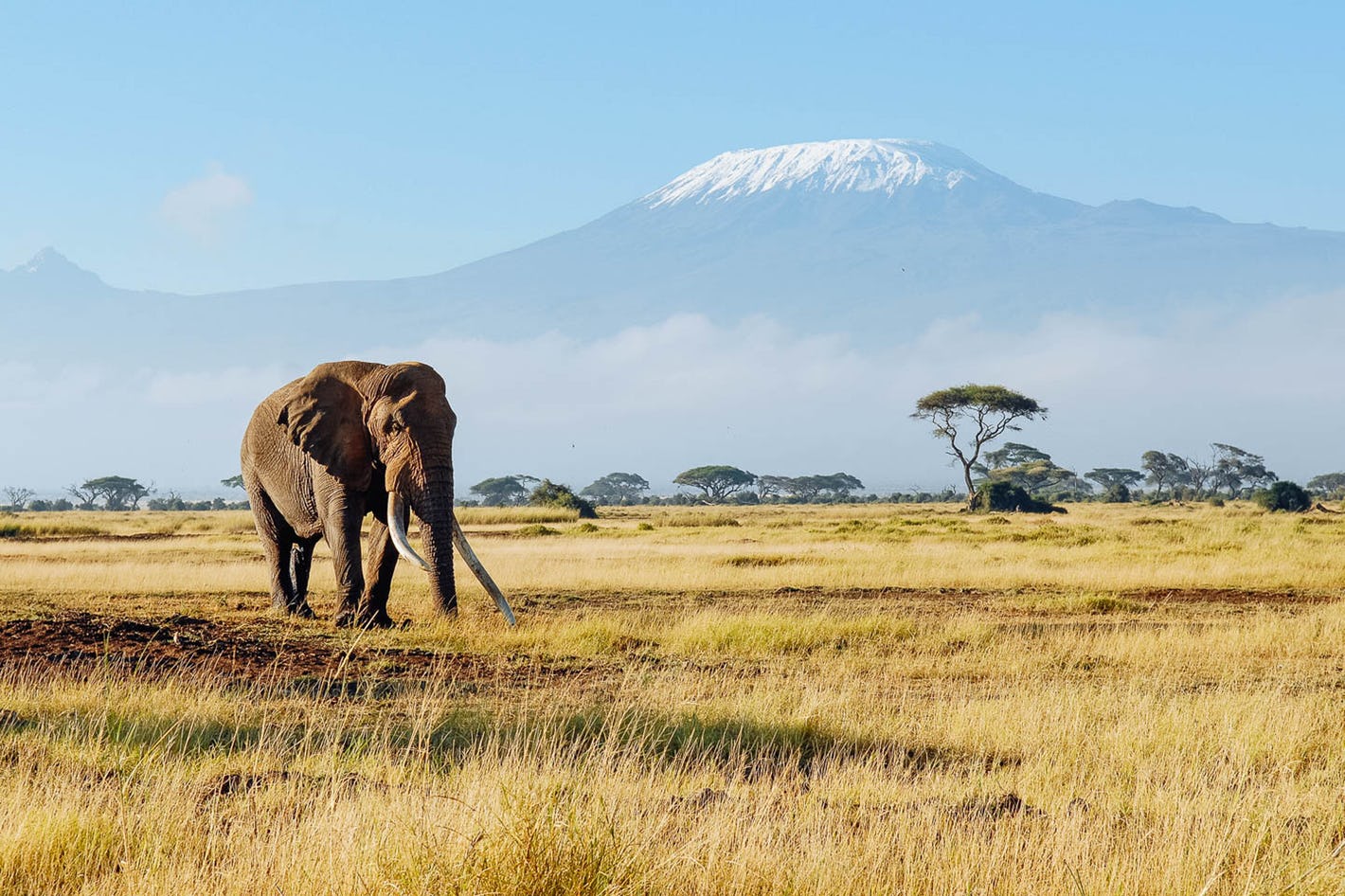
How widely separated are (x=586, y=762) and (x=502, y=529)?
3626cm


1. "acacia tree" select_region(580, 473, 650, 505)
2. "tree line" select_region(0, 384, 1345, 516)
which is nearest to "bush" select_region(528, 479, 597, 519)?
"tree line" select_region(0, 384, 1345, 516)

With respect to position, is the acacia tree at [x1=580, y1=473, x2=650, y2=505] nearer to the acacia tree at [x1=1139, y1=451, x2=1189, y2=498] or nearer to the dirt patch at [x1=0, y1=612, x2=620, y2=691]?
the acacia tree at [x1=1139, y1=451, x2=1189, y2=498]

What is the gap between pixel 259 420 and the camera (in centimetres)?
1742

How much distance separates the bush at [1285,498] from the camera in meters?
63.0

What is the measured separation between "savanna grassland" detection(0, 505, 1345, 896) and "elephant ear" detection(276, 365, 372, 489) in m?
1.93

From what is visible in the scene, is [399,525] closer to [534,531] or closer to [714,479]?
[534,531]

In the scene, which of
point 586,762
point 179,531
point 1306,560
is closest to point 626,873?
point 586,762

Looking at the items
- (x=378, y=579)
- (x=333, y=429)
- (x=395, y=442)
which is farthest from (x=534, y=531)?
(x=395, y=442)

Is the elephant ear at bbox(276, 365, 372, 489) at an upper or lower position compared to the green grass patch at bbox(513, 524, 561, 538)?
upper

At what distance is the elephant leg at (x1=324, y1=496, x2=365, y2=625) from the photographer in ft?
48.2

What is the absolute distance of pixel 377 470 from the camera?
49.5ft

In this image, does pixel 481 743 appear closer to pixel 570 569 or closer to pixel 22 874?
pixel 22 874

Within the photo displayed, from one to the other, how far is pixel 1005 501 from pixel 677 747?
6337 centimetres

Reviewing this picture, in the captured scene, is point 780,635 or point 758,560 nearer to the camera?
point 780,635
